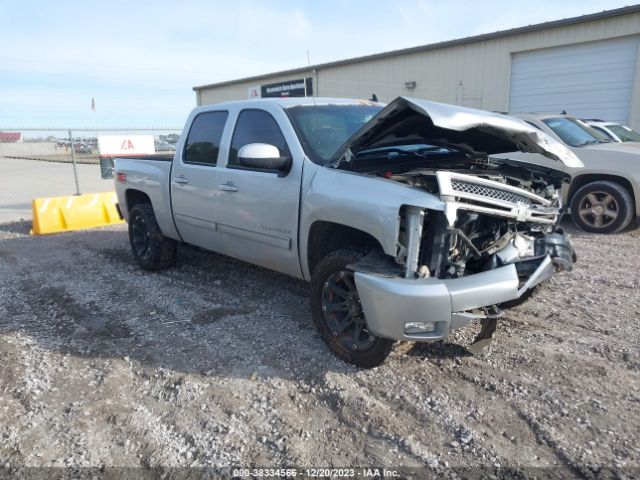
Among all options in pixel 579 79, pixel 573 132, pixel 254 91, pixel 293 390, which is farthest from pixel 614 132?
pixel 254 91

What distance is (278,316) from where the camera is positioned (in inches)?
177

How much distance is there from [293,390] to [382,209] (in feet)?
4.31

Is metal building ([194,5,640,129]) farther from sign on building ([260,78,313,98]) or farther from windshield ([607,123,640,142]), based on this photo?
windshield ([607,123,640,142])

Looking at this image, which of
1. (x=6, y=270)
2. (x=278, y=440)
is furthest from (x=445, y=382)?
(x=6, y=270)

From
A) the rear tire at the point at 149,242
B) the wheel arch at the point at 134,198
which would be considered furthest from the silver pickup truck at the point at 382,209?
the wheel arch at the point at 134,198

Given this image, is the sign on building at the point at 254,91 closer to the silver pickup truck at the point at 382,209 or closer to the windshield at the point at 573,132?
the windshield at the point at 573,132

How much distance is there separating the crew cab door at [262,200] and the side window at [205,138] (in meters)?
0.27

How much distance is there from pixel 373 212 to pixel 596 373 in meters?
1.89

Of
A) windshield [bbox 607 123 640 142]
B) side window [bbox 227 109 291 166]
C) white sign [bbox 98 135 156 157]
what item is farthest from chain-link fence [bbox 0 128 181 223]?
windshield [bbox 607 123 640 142]

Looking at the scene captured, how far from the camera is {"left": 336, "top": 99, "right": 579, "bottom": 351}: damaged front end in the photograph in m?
2.94

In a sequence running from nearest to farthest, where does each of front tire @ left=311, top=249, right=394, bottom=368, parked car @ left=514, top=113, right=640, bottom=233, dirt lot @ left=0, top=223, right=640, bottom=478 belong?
dirt lot @ left=0, top=223, right=640, bottom=478 → front tire @ left=311, top=249, right=394, bottom=368 → parked car @ left=514, top=113, right=640, bottom=233

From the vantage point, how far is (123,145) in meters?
12.0

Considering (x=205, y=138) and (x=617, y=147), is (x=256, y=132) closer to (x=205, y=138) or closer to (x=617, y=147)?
(x=205, y=138)

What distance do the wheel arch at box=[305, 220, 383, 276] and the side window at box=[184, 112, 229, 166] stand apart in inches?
61.5
